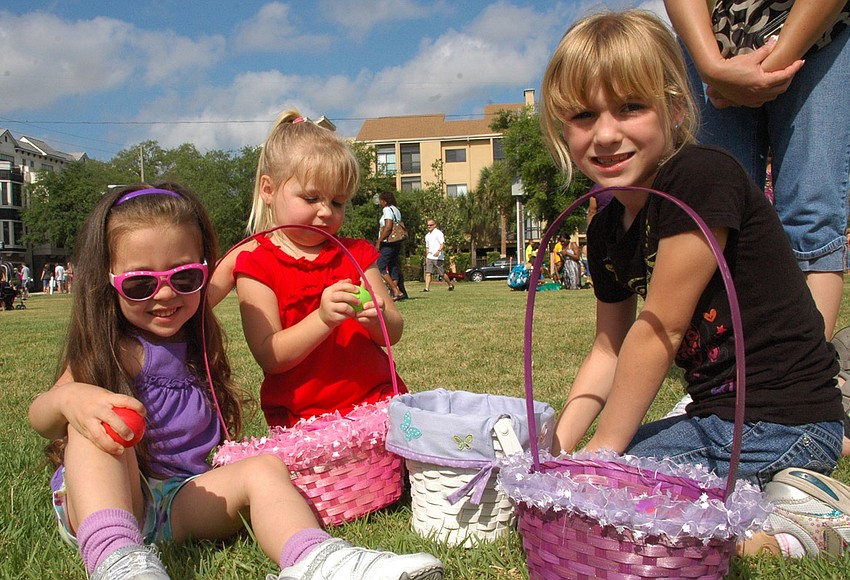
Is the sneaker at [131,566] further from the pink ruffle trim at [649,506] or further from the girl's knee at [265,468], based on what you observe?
the pink ruffle trim at [649,506]

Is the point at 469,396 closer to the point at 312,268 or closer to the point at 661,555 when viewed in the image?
the point at 312,268

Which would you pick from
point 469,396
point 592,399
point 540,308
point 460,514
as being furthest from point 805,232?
point 540,308

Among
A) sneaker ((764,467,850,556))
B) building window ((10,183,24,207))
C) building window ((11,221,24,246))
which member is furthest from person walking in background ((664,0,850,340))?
building window ((10,183,24,207))

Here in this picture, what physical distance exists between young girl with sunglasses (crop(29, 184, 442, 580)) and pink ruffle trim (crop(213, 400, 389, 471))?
0.06 m

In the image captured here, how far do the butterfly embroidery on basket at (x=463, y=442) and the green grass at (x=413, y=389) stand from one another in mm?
253

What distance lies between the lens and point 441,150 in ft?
165

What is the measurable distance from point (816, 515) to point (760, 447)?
0.22m

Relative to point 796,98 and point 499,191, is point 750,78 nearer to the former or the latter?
point 796,98

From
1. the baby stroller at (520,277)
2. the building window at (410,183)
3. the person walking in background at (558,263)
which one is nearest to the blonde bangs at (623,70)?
the baby stroller at (520,277)

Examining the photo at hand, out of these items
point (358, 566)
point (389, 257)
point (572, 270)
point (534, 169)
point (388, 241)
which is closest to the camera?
point (358, 566)

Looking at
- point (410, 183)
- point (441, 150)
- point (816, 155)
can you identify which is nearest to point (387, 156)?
point (410, 183)

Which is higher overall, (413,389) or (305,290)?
(305,290)

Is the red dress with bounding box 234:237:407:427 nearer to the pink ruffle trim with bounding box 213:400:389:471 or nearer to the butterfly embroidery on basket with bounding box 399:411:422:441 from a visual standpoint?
the pink ruffle trim with bounding box 213:400:389:471

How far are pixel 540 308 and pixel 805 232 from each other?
660 cm
